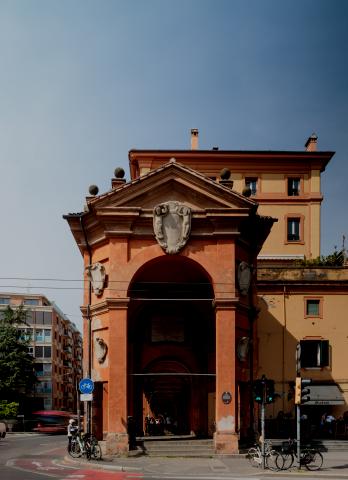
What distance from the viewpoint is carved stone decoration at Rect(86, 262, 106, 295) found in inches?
1093

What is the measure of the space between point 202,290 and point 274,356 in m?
7.71

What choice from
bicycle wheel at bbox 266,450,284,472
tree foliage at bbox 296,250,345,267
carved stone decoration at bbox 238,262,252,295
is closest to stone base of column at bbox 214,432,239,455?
bicycle wheel at bbox 266,450,284,472

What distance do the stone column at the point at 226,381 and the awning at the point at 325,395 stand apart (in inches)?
424

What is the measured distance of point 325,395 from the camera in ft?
119

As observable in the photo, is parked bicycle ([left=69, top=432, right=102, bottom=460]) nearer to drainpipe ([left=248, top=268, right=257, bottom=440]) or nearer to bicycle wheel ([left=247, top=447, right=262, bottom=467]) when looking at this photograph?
bicycle wheel ([left=247, top=447, right=262, bottom=467])

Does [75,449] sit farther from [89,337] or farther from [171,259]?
[171,259]

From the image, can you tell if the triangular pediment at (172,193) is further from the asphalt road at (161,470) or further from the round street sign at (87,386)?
the asphalt road at (161,470)

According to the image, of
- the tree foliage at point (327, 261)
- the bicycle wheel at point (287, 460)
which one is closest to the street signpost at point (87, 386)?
the bicycle wheel at point (287, 460)

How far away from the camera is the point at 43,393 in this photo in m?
88.4

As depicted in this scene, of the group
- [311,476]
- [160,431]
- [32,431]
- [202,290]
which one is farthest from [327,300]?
[32,431]

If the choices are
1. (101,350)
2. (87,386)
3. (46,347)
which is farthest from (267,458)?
(46,347)

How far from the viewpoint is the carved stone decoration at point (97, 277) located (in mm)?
27766

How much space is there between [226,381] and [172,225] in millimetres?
6483

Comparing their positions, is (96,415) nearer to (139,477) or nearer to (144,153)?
(139,477)
